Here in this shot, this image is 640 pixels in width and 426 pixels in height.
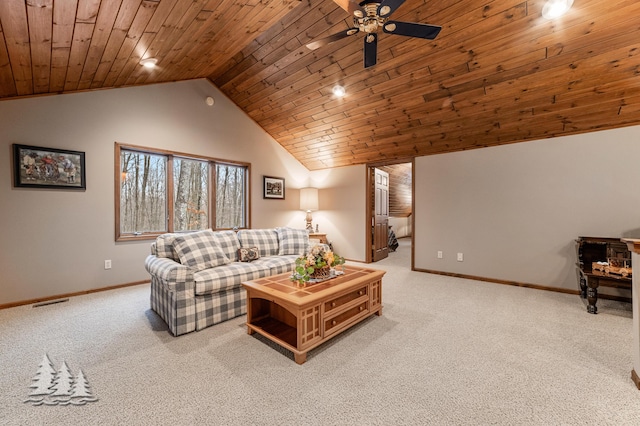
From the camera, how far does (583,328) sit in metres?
2.46

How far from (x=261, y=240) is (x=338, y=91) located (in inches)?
95.2

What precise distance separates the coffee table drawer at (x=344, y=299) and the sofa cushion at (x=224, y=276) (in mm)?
1031

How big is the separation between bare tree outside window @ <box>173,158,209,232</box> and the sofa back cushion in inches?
58.1

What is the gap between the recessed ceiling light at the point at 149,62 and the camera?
315cm

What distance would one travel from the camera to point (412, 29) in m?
2.08

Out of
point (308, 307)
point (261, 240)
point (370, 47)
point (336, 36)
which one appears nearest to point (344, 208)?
point (261, 240)

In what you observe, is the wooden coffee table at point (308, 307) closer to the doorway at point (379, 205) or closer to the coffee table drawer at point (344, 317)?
the coffee table drawer at point (344, 317)

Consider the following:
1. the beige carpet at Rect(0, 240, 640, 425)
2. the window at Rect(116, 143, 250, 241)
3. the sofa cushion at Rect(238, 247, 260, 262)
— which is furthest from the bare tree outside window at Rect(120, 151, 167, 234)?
the sofa cushion at Rect(238, 247, 260, 262)

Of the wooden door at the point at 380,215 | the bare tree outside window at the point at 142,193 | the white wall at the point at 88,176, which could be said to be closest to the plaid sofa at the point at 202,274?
the white wall at the point at 88,176

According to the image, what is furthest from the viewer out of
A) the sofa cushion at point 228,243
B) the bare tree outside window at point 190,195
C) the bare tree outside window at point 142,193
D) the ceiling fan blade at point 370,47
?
the bare tree outside window at point 190,195

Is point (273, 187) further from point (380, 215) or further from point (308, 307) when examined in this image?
point (308, 307)

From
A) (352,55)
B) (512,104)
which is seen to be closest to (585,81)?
(512,104)

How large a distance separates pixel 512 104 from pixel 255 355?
3972 mm

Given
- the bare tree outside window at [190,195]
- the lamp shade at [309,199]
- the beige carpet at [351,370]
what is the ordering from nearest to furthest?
1. the beige carpet at [351,370]
2. the bare tree outside window at [190,195]
3. the lamp shade at [309,199]
